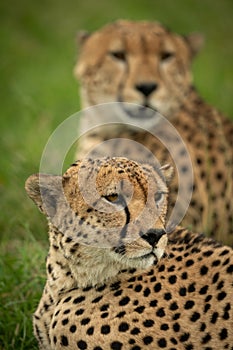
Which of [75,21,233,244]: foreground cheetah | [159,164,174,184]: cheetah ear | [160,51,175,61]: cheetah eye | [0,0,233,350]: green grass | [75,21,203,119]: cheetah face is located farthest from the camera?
→ [160,51,175,61]: cheetah eye

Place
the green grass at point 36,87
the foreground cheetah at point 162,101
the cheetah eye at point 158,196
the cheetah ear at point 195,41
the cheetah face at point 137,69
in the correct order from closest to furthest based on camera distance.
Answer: the cheetah eye at point 158,196
the green grass at point 36,87
the foreground cheetah at point 162,101
the cheetah face at point 137,69
the cheetah ear at point 195,41

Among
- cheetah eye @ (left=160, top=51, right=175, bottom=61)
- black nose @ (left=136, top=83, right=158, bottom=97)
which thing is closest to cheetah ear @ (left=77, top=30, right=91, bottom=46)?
cheetah eye @ (left=160, top=51, right=175, bottom=61)

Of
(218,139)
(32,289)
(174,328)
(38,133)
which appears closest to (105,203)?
(174,328)

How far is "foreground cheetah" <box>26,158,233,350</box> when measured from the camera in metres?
3.28

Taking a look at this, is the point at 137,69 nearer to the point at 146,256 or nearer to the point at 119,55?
the point at 119,55

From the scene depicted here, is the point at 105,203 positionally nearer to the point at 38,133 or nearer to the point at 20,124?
the point at 38,133

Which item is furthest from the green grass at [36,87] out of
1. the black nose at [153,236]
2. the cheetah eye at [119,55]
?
the black nose at [153,236]

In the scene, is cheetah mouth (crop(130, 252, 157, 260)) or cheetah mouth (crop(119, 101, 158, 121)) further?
cheetah mouth (crop(119, 101, 158, 121))

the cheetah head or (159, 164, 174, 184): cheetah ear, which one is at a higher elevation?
(159, 164, 174, 184): cheetah ear

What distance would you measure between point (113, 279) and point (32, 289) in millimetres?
888

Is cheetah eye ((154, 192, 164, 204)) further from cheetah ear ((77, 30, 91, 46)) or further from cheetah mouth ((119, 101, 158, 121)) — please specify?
cheetah ear ((77, 30, 91, 46))

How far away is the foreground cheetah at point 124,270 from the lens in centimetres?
328

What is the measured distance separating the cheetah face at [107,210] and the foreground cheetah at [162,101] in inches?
71.0

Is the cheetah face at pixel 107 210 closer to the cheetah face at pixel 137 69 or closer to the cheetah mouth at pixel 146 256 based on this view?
the cheetah mouth at pixel 146 256
